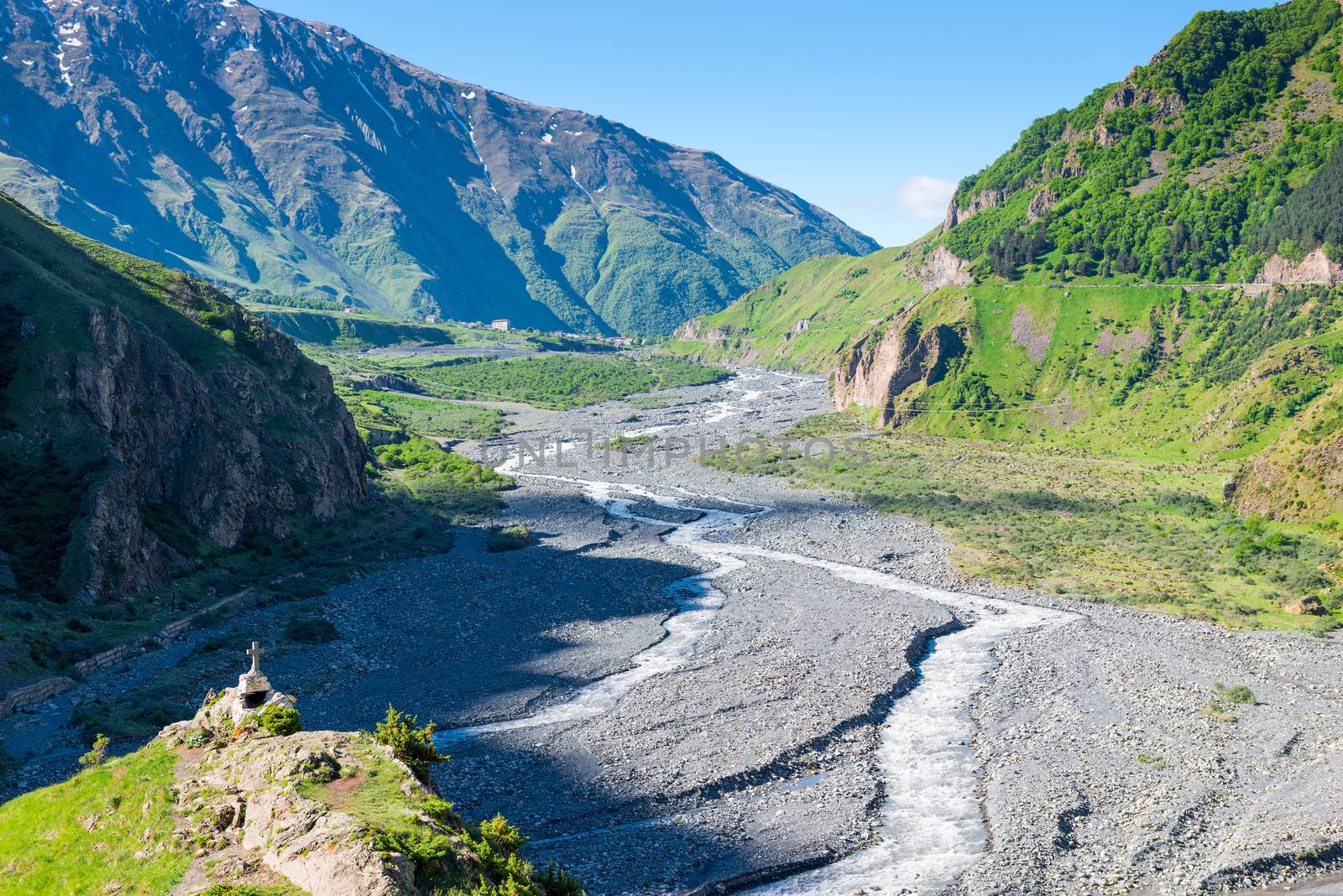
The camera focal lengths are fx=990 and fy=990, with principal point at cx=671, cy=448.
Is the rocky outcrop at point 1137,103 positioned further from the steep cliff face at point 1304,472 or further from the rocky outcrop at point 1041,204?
the steep cliff face at point 1304,472

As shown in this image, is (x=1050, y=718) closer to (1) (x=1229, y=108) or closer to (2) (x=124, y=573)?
(2) (x=124, y=573)

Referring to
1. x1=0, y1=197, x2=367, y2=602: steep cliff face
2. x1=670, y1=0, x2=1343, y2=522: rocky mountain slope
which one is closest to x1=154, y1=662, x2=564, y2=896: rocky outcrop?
x1=0, y1=197, x2=367, y2=602: steep cliff face

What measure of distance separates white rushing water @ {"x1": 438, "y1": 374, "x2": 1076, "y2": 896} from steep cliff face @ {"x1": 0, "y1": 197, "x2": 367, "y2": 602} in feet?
93.4

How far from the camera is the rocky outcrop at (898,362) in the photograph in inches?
5605

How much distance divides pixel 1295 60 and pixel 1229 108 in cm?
1406

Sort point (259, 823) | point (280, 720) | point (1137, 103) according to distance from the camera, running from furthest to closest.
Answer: point (1137, 103) → point (280, 720) → point (259, 823)

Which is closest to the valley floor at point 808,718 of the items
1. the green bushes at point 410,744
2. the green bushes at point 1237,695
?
the green bushes at point 1237,695

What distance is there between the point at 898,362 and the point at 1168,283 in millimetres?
37327

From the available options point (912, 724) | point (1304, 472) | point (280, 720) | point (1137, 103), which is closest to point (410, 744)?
point (280, 720)

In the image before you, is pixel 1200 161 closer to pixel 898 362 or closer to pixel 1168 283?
pixel 1168 283

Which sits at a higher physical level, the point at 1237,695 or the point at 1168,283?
the point at 1168,283

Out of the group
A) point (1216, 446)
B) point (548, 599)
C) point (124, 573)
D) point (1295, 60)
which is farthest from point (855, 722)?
point (1295, 60)

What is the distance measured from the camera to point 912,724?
1742 inches

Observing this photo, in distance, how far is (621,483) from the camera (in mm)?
112688
